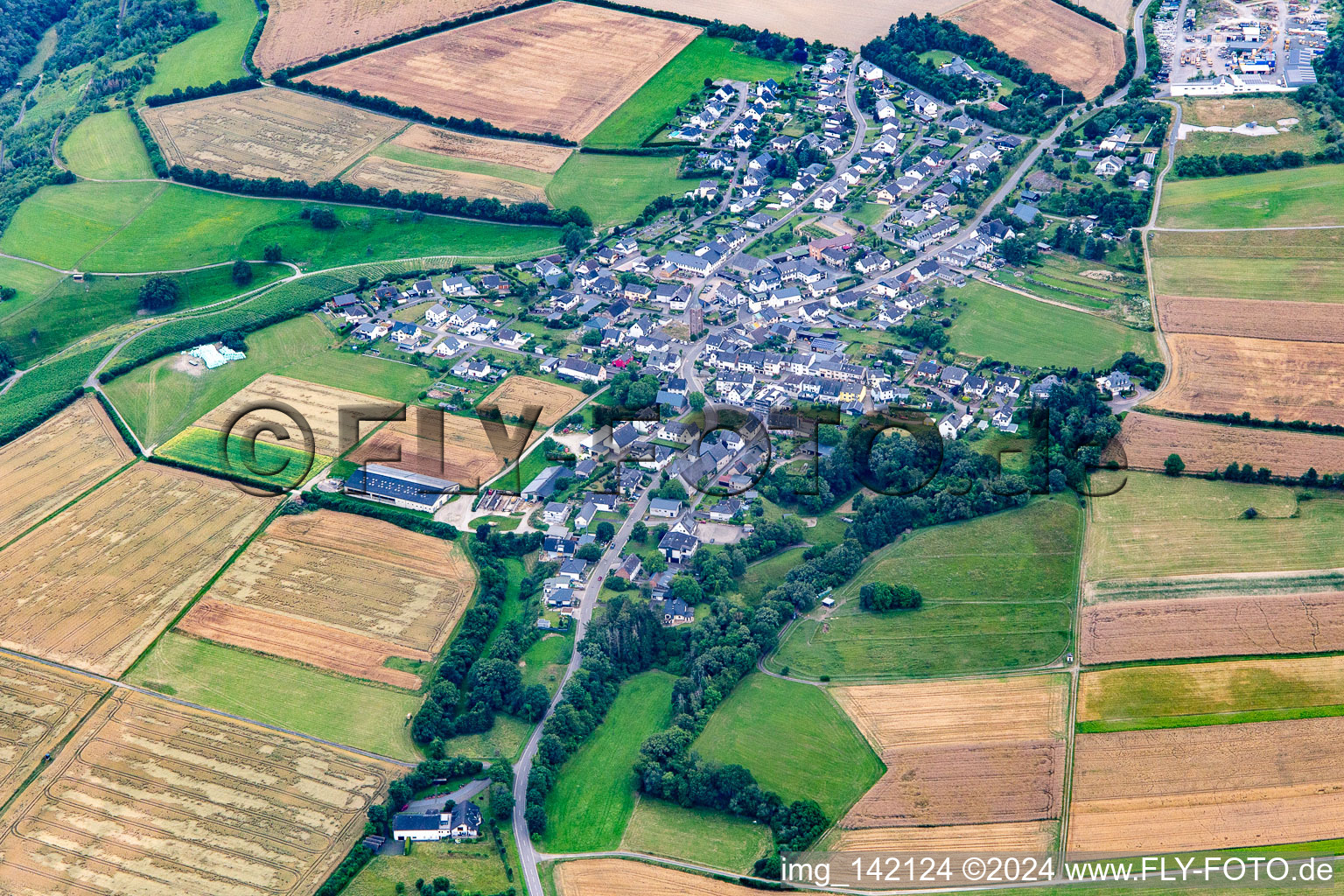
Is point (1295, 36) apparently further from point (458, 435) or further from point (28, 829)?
point (28, 829)

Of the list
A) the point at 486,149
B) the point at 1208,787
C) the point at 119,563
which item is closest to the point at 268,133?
the point at 486,149

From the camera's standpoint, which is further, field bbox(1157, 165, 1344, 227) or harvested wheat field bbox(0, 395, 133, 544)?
field bbox(1157, 165, 1344, 227)

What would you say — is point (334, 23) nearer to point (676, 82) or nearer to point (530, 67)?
point (530, 67)

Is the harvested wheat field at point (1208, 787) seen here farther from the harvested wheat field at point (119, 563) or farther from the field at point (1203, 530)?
the harvested wheat field at point (119, 563)

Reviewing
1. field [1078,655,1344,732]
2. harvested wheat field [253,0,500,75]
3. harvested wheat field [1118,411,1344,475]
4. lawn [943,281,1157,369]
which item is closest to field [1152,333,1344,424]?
harvested wheat field [1118,411,1344,475]

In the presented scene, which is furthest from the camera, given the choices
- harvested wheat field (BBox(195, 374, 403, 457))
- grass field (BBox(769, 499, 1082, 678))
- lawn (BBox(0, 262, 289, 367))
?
lawn (BBox(0, 262, 289, 367))

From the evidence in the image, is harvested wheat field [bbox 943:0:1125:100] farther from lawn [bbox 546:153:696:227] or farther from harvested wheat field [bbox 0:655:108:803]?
harvested wheat field [bbox 0:655:108:803]
